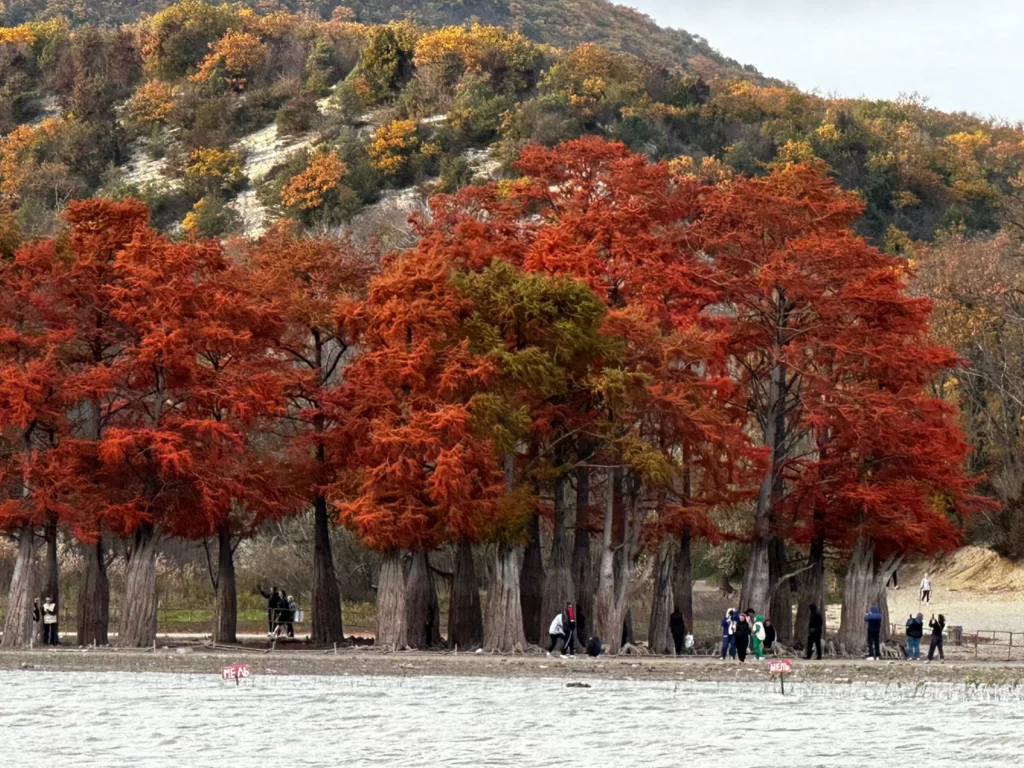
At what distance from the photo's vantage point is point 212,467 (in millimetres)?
58188

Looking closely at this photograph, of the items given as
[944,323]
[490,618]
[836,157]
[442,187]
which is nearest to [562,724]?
[490,618]

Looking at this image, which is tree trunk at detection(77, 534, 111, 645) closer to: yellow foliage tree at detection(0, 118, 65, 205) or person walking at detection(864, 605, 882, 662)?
person walking at detection(864, 605, 882, 662)

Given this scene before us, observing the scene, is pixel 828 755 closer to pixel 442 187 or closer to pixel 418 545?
pixel 418 545

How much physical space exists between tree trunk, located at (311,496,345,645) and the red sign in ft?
28.2

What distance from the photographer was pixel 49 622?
58719 mm

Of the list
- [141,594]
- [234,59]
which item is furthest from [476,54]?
[141,594]

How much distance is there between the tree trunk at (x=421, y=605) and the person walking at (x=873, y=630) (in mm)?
12607

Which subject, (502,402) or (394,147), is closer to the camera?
(502,402)

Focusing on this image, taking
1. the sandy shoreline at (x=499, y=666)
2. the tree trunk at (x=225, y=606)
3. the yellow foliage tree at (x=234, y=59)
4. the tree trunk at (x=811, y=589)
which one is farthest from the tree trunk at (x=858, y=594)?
the yellow foliage tree at (x=234, y=59)

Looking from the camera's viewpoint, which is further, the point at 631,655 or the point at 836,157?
the point at 836,157

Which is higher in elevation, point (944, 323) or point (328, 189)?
point (328, 189)

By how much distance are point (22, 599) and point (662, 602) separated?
744 inches

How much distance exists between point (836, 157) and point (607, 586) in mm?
96133

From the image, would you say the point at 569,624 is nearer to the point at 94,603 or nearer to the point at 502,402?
the point at 502,402
